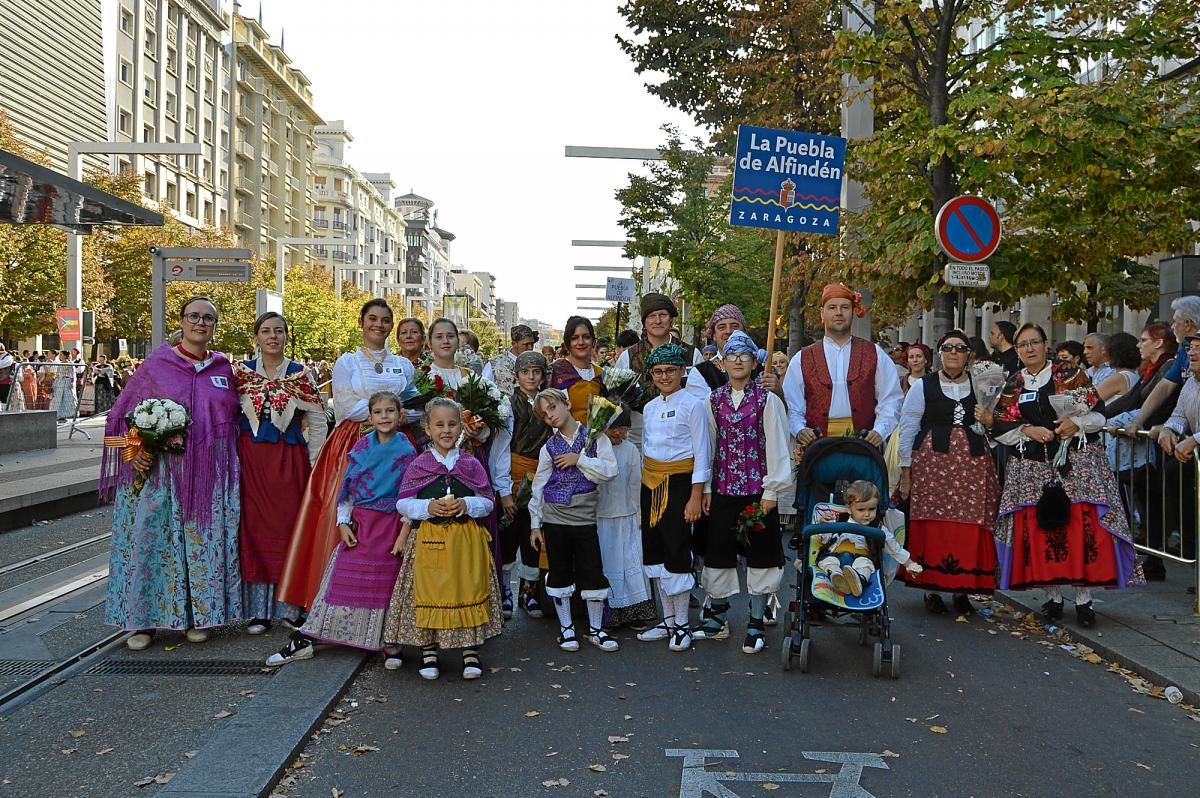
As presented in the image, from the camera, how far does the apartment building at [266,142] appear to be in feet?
254

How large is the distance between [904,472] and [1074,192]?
803 centimetres

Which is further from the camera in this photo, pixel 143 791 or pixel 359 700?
pixel 359 700

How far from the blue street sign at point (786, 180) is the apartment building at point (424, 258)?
123489 mm

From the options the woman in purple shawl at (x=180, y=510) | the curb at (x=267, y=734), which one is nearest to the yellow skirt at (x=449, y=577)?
the curb at (x=267, y=734)

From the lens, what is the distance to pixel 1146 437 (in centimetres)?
895

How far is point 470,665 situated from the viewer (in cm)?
616

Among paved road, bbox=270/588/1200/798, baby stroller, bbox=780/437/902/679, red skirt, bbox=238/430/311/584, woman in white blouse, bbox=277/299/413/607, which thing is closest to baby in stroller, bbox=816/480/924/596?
baby stroller, bbox=780/437/902/679

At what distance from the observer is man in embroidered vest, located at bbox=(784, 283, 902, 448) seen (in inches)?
287

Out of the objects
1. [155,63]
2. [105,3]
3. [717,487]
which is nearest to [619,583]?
[717,487]

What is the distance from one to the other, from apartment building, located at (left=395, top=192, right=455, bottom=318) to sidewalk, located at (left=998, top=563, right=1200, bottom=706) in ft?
409

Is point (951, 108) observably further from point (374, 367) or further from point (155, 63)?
point (155, 63)

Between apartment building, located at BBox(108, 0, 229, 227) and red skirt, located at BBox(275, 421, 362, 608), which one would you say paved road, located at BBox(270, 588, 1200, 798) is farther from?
apartment building, located at BBox(108, 0, 229, 227)

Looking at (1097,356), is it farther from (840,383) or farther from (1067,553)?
(840,383)

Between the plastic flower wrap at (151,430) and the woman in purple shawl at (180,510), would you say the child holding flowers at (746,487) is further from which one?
the plastic flower wrap at (151,430)
